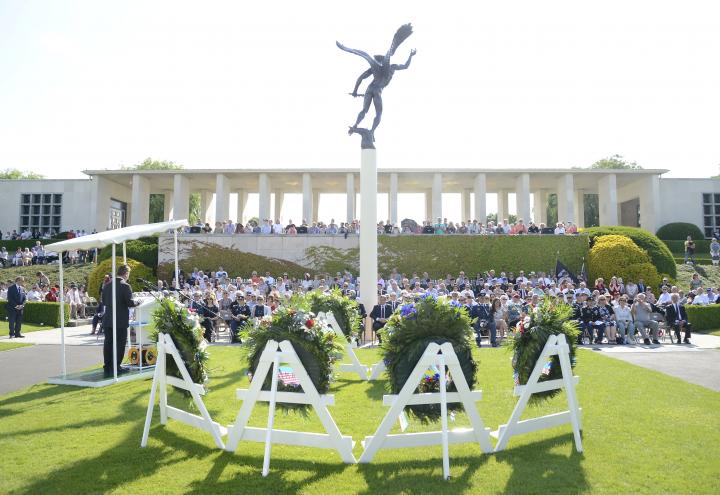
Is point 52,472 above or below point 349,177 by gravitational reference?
below

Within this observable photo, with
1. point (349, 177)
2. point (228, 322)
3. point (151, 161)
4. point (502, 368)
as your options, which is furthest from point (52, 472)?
point (151, 161)

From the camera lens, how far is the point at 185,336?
19.9 feet

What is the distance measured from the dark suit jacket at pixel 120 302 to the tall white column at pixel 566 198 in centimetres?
3164

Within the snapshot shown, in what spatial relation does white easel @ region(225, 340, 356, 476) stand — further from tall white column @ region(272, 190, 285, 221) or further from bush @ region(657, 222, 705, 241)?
tall white column @ region(272, 190, 285, 221)

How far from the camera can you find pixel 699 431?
19.0 ft

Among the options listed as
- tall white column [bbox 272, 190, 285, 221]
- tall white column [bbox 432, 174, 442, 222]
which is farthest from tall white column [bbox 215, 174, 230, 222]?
tall white column [bbox 432, 174, 442, 222]

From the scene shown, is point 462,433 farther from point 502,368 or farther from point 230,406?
point 502,368

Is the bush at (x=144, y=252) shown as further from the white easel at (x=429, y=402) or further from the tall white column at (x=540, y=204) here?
the tall white column at (x=540, y=204)

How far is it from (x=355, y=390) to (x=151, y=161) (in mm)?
64213

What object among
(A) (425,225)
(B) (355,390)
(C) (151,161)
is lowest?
(B) (355,390)

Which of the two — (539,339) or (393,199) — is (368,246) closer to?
(539,339)

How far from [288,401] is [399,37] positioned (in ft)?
48.1

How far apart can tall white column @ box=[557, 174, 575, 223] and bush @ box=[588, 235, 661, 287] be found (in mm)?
8853

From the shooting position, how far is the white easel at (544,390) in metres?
5.15
